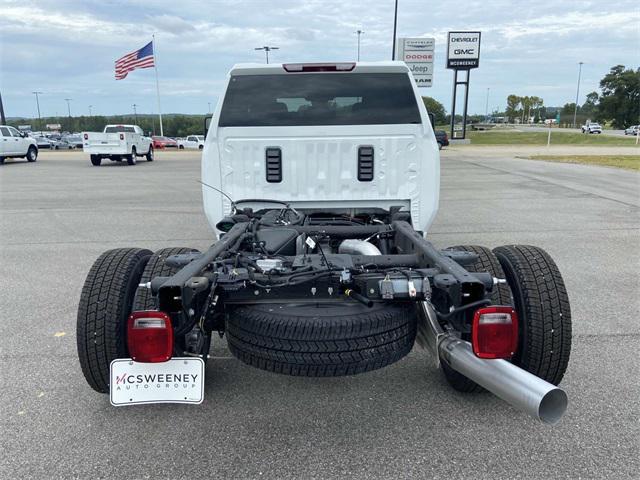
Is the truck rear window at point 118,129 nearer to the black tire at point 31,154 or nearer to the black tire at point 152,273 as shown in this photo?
the black tire at point 31,154

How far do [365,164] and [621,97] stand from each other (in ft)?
314

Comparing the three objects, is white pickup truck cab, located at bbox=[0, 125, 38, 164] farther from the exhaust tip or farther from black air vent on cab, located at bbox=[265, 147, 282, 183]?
the exhaust tip

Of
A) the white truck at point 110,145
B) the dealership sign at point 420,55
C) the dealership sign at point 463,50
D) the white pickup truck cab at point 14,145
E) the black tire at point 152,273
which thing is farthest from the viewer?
the dealership sign at point 463,50

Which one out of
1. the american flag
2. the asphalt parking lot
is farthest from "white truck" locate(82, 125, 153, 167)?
the asphalt parking lot

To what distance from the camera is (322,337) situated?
7.73ft

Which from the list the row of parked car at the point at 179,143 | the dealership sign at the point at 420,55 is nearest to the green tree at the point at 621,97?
the dealership sign at the point at 420,55

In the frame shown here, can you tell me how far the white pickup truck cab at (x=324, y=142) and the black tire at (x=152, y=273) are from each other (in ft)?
4.28

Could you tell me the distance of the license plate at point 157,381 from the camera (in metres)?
2.52

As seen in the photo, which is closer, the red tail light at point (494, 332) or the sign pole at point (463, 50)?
the red tail light at point (494, 332)

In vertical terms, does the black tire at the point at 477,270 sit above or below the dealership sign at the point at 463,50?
below

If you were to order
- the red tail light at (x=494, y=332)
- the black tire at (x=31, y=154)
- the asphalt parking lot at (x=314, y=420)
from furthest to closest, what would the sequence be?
the black tire at (x=31, y=154) < the asphalt parking lot at (x=314, y=420) < the red tail light at (x=494, y=332)

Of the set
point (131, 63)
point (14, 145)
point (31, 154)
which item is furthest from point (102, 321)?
point (131, 63)

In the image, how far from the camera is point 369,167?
175 inches

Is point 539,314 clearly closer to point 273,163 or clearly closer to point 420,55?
point 273,163
